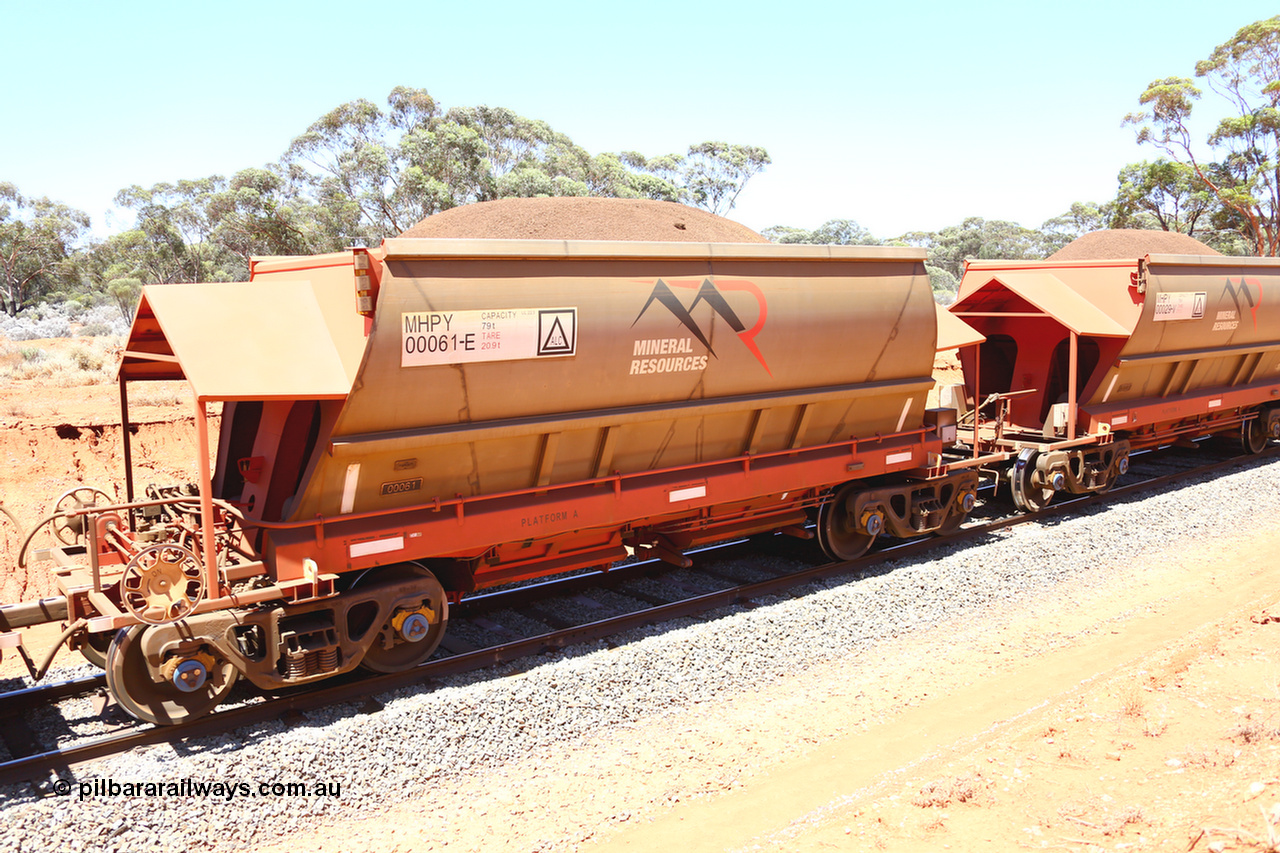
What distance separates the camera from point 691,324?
8586 millimetres

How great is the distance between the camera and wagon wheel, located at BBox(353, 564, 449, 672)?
7629mm

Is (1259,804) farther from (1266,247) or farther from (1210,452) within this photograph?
(1266,247)

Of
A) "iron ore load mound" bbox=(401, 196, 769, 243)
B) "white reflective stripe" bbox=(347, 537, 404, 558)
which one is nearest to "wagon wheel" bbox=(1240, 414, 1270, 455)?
"iron ore load mound" bbox=(401, 196, 769, 243)

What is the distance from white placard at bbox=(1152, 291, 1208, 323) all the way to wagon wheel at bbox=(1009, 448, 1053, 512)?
291cm

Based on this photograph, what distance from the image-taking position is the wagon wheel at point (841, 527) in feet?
35.8

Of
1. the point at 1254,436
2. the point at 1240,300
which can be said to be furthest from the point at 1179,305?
the point at 1254,436

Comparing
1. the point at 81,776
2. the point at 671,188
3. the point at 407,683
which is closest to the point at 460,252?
the point at 407,683

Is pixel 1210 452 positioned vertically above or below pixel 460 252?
below

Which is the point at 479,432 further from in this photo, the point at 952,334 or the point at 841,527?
the point at 952,334

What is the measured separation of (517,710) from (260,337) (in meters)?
3.54

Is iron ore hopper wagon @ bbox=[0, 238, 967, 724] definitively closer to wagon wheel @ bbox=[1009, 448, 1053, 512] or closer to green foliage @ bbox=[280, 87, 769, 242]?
wagon wheel @ bbox=[1009, 448, 1053, 512]

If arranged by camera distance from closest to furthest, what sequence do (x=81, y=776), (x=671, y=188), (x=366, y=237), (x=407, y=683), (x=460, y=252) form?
(x=81, y=776)
(x=460, y=252)
(x=407, y=683)
(x=366, y=237)
(x=671, y=188)

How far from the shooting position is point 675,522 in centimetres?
974

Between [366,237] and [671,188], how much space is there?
15351mm
